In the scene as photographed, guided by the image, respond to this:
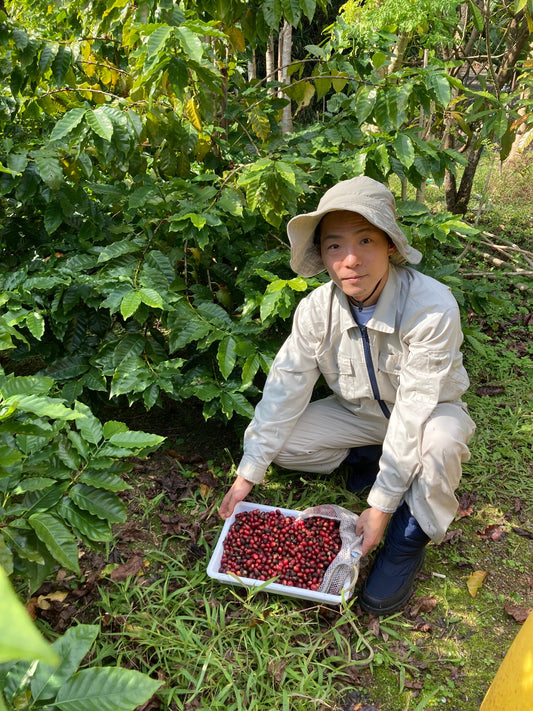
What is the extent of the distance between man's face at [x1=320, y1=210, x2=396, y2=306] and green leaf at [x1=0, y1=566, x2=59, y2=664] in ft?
5.59

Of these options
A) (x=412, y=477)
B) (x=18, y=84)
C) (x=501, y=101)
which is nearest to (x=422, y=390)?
(x=412, y=477)

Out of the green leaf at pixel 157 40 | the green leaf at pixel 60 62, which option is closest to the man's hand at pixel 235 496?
the green leaf at pixel 157 40

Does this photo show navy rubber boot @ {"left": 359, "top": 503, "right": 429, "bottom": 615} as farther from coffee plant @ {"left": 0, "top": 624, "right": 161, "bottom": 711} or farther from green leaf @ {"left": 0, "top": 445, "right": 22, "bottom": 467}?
green leaf @ {"left": 0, "top": 445, "right": 22, "bottom": 467}

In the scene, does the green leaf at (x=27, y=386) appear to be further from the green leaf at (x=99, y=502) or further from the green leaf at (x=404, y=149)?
the green leaf at (x=404, y=149)

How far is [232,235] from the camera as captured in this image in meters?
2.76

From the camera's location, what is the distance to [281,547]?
2.16 metres

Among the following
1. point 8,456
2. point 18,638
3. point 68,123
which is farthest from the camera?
point 68,123

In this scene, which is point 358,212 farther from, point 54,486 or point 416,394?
point 54,486

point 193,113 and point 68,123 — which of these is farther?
point 193,113

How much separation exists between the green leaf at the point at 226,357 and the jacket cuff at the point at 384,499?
700 millimetres

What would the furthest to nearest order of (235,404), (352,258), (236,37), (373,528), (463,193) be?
(463,193)
(236,37)
(235,404)
(373,528)
(352,258)

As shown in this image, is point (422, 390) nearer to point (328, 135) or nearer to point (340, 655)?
point (340, 655)

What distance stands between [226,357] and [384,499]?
782 mm

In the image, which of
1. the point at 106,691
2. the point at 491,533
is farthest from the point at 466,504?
the point at 106,691
